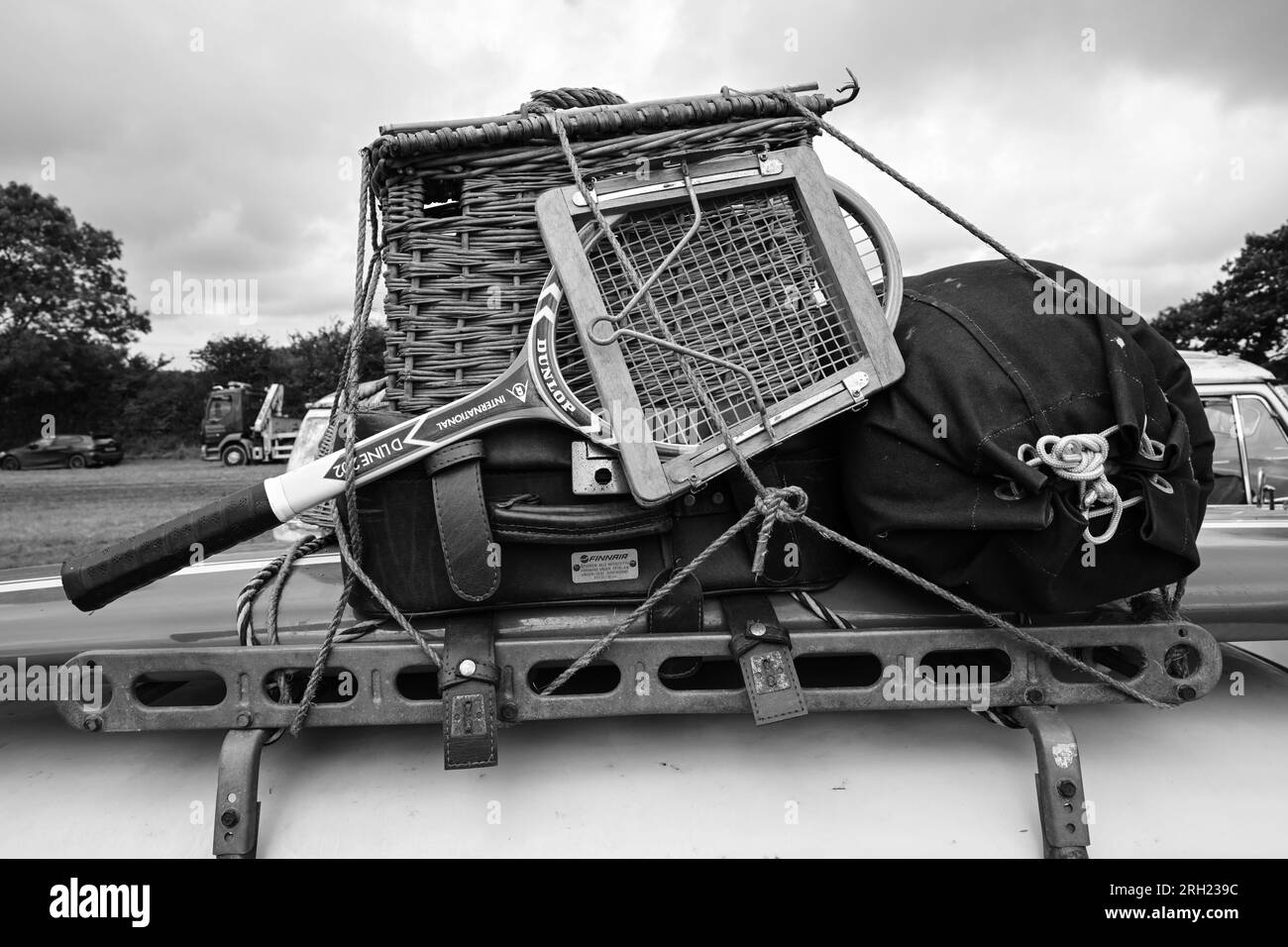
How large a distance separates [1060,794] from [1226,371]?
3553mm

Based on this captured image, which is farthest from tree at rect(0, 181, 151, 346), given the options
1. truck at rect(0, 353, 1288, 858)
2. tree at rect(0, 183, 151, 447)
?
truck at rect(0, 353, 1288, 858)

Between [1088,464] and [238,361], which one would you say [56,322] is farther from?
[1088,464]

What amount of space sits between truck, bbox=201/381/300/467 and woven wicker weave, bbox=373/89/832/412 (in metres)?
24.3

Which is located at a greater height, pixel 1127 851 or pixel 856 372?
pixel 856 372

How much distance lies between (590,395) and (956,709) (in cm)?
109

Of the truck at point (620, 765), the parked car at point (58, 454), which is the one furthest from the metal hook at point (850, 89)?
the parked car at point (58, 454)

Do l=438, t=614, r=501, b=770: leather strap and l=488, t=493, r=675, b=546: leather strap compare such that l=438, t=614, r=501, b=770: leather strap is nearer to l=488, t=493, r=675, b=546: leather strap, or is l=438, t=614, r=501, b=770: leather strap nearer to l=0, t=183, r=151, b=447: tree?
l=488, t=493, r=675, b=546: leather strap

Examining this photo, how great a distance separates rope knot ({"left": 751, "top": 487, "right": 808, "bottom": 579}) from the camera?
1480 millimetres

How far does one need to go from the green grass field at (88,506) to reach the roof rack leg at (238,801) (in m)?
4.19

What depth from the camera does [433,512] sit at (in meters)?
1.54

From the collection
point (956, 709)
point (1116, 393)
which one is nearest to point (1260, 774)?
point (956, 709)

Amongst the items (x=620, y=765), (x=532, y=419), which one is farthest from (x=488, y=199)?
(x=620, y=765)

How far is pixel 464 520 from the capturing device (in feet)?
4.81

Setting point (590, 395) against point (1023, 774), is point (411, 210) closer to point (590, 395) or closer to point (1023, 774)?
point (590, 395)
